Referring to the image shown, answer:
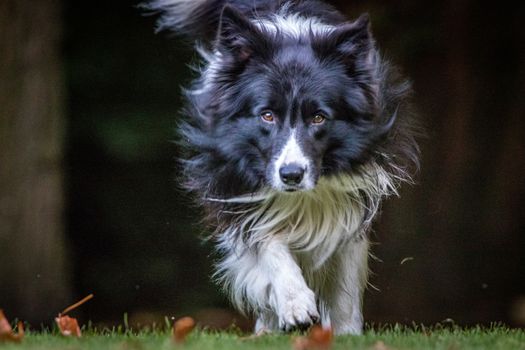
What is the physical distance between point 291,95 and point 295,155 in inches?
16.5

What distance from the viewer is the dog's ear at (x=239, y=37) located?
7.05m

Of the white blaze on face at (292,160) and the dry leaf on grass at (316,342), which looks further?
the white blaze on face at (292,160)

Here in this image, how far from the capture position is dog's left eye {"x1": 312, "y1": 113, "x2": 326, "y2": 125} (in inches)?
270

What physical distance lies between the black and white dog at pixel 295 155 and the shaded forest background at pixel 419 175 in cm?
402

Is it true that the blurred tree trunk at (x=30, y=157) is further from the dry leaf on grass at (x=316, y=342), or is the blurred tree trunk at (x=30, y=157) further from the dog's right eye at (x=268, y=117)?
the dry leaf on grass at (x=316, y=342)

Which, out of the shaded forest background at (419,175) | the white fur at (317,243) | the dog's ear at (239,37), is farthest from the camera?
the shaded forest background at (419,175)

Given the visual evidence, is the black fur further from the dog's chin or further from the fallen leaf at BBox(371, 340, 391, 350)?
the fallen leaf at BBox(371, 340, 391, 350)

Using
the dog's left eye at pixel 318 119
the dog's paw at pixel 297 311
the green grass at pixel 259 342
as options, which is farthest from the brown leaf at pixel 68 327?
the dog's left eye at pixel 318 119

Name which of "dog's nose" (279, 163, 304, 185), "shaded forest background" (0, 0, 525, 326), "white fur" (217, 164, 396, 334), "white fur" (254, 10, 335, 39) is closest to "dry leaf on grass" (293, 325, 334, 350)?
"dog's nose" (279, 163, 304, 185)

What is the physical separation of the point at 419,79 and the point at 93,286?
391 centimetres

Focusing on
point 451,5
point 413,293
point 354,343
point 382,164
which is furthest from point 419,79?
point 354,343

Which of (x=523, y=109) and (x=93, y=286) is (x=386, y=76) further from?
(x=93, y=286)

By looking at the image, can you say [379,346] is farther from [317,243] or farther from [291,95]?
[317,243]

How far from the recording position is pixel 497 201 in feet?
40.1
